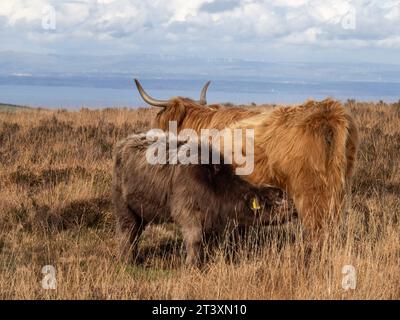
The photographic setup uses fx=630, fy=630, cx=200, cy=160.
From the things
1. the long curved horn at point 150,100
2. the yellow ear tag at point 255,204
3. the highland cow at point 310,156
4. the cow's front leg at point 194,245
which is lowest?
the cow's front leg at point 194,245

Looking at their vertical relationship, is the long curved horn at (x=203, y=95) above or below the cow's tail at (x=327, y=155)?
above

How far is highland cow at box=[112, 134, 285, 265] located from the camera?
21.3 feet

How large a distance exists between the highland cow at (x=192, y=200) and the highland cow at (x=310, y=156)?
24 cm

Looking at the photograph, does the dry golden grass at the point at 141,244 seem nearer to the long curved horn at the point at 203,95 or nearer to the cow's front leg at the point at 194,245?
the cow's front leg at the point at 194,245

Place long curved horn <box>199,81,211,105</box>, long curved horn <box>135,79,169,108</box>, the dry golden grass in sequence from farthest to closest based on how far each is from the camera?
long curved horn <box>199,81,211,105</box> → long curved horn <box>135,79,169,108</box> → the dry golden grass

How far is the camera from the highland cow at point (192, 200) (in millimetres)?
6500

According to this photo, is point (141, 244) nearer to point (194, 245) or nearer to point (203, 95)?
point (194, 245)

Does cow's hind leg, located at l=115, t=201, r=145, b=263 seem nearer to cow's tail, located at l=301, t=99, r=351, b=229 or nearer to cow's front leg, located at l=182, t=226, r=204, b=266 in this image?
cow's front leg, located at l=182, t=226, r=204, b=266

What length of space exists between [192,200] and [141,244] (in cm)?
131

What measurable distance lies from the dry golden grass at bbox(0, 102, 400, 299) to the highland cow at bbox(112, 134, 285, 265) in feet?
0.94

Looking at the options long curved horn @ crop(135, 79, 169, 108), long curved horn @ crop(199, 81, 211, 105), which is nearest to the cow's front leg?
long curved horn @ crop(135, 79, 169, 108)

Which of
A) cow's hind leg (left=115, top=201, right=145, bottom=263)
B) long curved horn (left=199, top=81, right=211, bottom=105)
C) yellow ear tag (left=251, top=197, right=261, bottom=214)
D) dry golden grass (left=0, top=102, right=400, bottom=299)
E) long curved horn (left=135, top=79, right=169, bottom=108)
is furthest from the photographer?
long curved horn (left=199, top=81, right=211, bottom=105)

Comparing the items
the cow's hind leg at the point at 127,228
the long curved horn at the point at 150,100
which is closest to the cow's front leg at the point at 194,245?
the cow's hind leg at the point at 127,228
